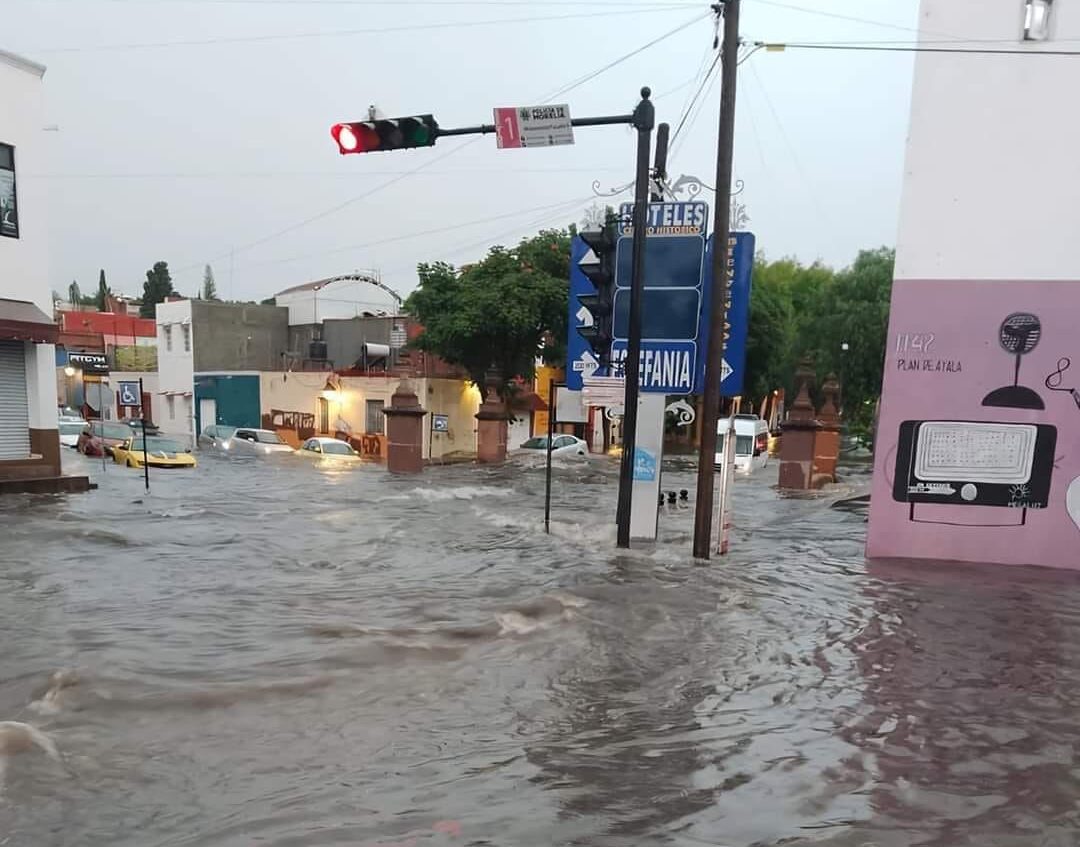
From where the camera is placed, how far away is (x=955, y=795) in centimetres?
381

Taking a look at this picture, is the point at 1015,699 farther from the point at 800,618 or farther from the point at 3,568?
the point at 3,568

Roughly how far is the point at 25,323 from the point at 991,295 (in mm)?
16948

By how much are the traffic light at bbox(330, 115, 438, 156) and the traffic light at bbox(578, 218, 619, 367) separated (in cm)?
260

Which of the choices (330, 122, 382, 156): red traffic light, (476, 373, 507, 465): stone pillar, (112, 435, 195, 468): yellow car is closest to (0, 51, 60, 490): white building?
(112, 435, 195, 468): yellow car

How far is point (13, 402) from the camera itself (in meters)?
15.4

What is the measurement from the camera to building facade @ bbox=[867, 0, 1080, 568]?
852 cm

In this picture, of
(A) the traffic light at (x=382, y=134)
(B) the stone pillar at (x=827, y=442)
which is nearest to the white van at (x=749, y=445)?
(B) the stone pillar at (x=827, y=442)

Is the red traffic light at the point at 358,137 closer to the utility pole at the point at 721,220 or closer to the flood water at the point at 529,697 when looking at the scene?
the utility pole at the point at 721,220

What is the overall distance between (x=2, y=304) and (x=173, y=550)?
8369 mm

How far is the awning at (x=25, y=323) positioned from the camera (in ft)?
47.3

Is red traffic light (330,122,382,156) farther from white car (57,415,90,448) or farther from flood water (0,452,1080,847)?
white car (57,415,90,448)

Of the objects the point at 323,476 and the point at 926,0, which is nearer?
the point at 926,0

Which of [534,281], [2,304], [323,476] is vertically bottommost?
[323,476]

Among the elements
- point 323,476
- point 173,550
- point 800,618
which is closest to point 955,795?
point 800,618
